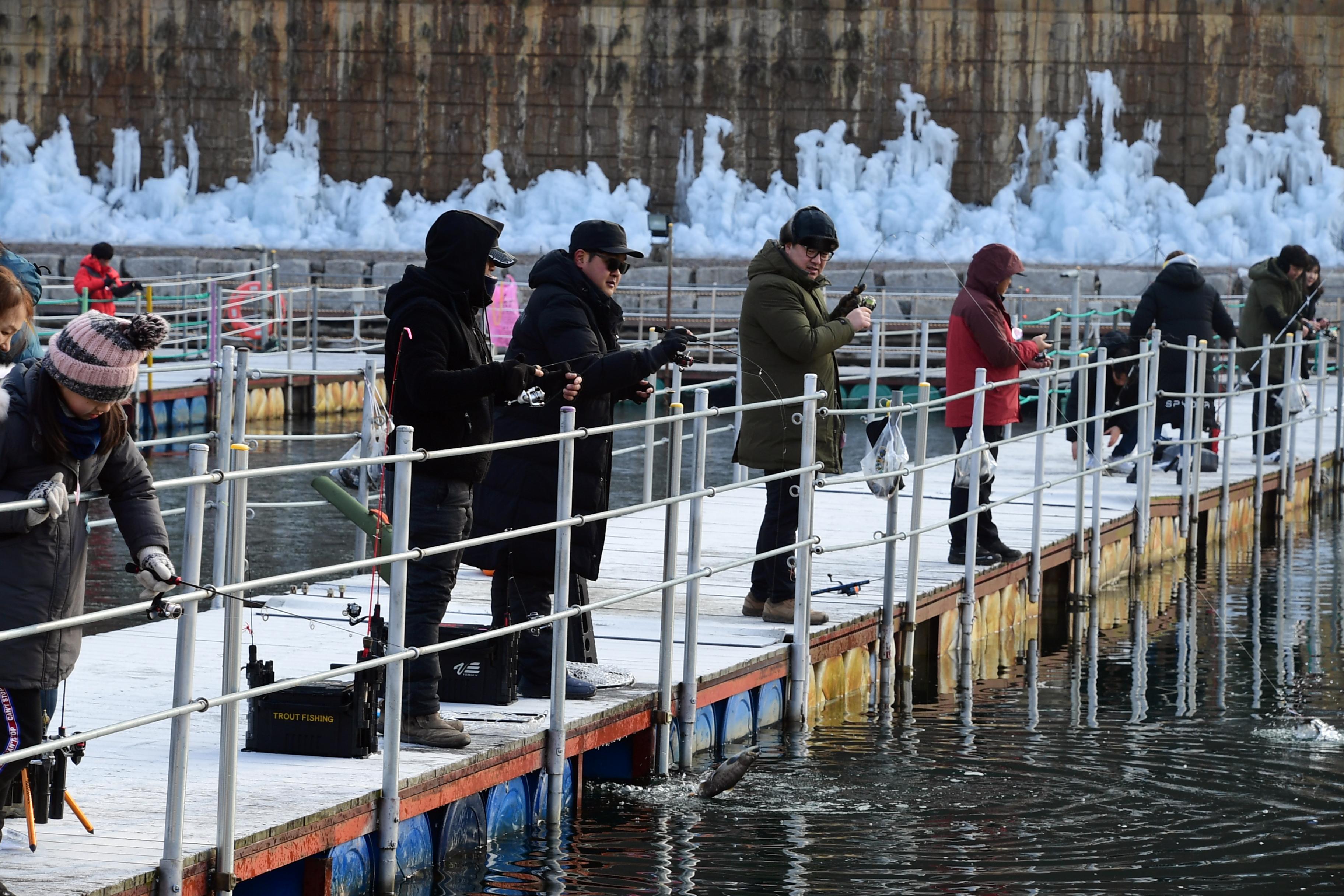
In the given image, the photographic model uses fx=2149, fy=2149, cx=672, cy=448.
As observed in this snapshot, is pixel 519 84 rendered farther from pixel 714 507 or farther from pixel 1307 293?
pixel 714 507

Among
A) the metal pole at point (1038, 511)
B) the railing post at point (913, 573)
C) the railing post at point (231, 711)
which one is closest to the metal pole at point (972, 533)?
the railing post at point (913, 573)

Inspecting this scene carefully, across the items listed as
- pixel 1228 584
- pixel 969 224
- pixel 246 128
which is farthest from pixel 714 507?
pixel 246 128

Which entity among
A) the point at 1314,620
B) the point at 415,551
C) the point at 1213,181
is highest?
the point at 1213,181

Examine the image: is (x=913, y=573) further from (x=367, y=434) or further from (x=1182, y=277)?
(x=1182, y=277)

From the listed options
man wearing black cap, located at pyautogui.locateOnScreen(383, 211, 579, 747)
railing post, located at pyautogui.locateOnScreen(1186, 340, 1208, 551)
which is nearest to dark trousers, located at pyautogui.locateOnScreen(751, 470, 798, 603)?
man wearing black cap, located at pyautogui.locateOnScreen(383, 211, 579, 747)

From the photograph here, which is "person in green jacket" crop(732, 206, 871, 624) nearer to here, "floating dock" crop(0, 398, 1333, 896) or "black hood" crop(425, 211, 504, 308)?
"floating dock" crop(0, 398, 1333, 896)

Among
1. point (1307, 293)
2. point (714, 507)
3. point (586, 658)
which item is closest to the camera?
point (586, 658)

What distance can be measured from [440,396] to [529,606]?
3.58 feet

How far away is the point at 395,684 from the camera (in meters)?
5.37

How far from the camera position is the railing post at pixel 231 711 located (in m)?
4.65

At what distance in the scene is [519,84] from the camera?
32.5 metres

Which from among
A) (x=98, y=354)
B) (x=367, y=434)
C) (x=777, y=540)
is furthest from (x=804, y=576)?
(x=98, y=354)

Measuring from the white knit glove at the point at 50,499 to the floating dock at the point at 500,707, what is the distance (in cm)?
78

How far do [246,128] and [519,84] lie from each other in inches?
176
